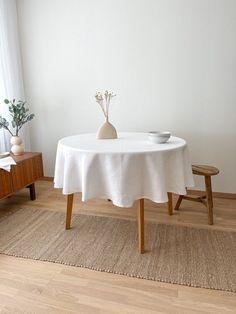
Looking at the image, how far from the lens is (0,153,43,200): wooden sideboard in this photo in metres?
2.44

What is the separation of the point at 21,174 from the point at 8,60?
54.3 inches

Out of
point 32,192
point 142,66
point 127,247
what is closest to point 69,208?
point 127,247

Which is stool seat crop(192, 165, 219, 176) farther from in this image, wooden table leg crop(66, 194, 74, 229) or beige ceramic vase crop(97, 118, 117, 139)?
wooden table leg crop(66, 194, 74, 229)

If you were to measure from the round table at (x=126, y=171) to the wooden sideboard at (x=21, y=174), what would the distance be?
2.73ft

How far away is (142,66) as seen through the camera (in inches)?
111

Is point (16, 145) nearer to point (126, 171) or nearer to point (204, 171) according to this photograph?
point (126, 171)

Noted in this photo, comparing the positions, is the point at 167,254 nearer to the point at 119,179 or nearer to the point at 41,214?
the point at 119,179

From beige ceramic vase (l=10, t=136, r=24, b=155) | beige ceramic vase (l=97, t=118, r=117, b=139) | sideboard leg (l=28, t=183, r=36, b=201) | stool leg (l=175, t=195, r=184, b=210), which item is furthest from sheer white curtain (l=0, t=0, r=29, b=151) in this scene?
stool leg (l=175, t=195, r=184, b=210)

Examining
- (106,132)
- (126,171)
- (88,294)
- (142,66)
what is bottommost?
(88,294)

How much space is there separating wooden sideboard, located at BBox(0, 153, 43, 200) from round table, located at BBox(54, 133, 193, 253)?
2.73 ft

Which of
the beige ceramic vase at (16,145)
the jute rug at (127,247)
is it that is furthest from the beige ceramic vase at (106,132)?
the beige ceramic vase at (16,145)

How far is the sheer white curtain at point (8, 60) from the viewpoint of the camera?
2.92 m

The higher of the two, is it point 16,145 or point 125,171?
point 16,145

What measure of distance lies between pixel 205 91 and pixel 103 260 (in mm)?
1947
